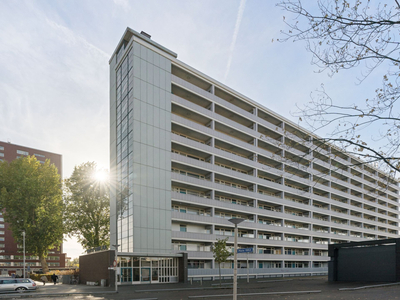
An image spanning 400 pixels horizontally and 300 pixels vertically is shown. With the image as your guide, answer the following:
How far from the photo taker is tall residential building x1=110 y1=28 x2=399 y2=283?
44.2m

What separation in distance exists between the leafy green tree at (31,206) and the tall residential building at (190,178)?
51.7 feet

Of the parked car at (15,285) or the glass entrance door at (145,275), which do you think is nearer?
A: the parked car at (15,285)

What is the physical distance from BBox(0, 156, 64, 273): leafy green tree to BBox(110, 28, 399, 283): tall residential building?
51.7ft

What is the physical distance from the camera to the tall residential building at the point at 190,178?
4416cm

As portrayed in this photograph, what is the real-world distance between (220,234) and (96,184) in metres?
23.0

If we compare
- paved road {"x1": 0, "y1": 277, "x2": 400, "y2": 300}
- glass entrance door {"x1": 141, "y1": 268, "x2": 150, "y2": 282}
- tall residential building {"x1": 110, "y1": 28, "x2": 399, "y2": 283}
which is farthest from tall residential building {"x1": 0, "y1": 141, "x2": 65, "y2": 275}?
paved road {"x1": 0, "y1": 277, "x2": 400, "y2": 300}

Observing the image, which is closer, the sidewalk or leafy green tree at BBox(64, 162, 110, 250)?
the sidewalk

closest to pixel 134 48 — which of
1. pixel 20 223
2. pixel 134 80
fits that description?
pixel 134 80

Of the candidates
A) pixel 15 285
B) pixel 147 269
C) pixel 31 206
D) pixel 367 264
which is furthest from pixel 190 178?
pixel 31 206

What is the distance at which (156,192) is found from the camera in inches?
1781

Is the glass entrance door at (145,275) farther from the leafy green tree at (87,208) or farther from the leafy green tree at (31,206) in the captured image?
the leafy green tree at (31,206)

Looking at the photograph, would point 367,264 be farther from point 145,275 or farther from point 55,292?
point 55,292

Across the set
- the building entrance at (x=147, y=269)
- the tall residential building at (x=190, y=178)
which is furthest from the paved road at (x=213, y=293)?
the building entrance at (x=147, y=269)

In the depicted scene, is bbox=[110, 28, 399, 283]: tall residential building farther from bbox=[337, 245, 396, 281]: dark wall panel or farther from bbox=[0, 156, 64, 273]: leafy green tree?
bbox=[0, 156, 64, 273]: leafy green tree
